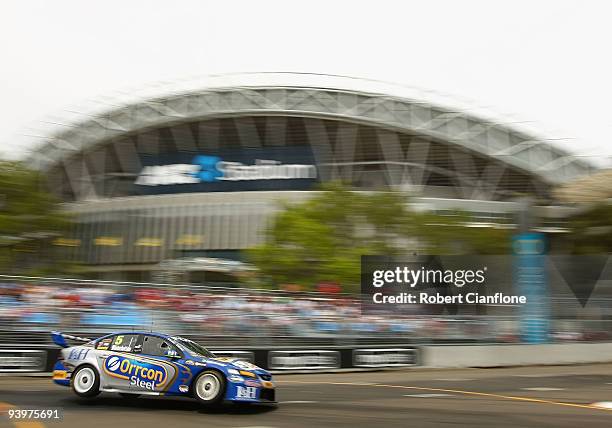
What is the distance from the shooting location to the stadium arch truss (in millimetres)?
51594

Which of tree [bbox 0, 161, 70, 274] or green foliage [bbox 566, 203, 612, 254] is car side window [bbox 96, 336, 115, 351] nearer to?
green foliage [bbox 566, 203, 612, 254]

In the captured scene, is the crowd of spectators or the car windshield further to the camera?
the crowd of spectators

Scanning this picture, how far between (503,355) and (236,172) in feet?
111

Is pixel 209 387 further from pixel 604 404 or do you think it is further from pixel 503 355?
pixel 503 355

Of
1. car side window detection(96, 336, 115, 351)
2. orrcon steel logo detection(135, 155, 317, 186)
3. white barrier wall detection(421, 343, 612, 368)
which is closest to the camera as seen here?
car side window detection(96, 336, 115, 351)

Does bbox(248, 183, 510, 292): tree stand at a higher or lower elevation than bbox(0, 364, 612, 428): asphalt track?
higher

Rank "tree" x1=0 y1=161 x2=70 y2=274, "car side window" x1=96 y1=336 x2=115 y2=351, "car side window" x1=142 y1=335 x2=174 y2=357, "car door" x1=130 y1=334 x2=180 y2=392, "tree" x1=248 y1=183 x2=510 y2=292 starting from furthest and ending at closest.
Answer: "tree" x1=0 y1=161 x2=70 y2=274, "tree" x1=248 y1=183 x2=510 y2=292, "car side window" x1=96 y1=336 x2=115 y2=351, "car side window" x1=142 y1=335 x2=174 y2=357, "car door" x1=130 y1=334 x2=180 y2=392

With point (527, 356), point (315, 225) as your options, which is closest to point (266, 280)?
point (315, 225)

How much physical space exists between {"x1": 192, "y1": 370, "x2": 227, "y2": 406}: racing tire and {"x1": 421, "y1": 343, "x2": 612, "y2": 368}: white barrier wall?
40.0 feet

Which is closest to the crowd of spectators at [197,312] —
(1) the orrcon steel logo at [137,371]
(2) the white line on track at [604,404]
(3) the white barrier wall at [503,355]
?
(3) the white barrier wall at [503,355]

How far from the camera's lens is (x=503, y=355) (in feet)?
69.5

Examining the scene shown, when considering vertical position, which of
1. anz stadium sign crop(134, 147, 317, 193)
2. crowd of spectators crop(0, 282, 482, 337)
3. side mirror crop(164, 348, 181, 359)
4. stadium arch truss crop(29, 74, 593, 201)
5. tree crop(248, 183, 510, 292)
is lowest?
side mirror crop(164, 348, 181, 359)

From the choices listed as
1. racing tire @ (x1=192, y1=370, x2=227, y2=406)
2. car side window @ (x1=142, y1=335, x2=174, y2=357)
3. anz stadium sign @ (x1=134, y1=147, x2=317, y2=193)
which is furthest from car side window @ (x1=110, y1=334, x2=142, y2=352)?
anz stadium sign @ (x1=134, y1=147, x2=317, y2=193)

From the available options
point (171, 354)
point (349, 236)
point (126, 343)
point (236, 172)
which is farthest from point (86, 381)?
point (236, 172)
